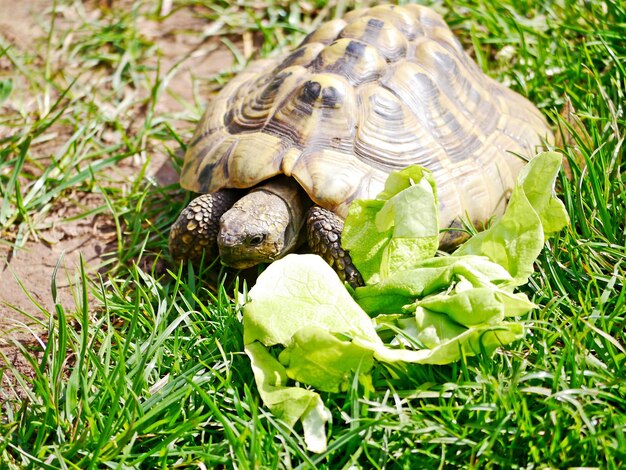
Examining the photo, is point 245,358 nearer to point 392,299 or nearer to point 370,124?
point 392,299

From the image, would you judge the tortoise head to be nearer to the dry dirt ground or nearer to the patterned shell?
the patterned shell

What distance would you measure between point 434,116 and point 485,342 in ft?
4.12

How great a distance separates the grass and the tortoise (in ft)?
0.86

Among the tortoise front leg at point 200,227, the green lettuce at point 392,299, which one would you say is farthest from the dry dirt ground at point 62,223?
the green lettuce at point 392,299

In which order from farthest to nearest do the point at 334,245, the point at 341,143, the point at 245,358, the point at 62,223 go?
the point at 62,223, the point at 341,143, the point at 334,245, the point at 245,358

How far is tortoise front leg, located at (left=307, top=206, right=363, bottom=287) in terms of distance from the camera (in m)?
2.95

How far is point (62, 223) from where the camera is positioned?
3668 mm

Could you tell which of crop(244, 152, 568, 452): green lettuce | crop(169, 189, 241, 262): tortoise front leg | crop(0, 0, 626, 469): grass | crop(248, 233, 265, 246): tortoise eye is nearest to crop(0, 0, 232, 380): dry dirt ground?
crop(0, 0, 626, 469): grass

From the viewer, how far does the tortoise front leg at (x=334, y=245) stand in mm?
2947

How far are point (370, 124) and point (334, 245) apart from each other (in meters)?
0.57

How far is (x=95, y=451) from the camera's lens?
2254 millimetres

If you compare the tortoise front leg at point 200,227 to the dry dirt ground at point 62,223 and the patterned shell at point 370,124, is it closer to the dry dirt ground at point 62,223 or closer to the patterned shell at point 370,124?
the patterned shell at point 370,124

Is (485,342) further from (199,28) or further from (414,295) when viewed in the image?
(199,28)

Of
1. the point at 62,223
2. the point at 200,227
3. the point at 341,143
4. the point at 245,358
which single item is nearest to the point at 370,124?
the point at 341,143
